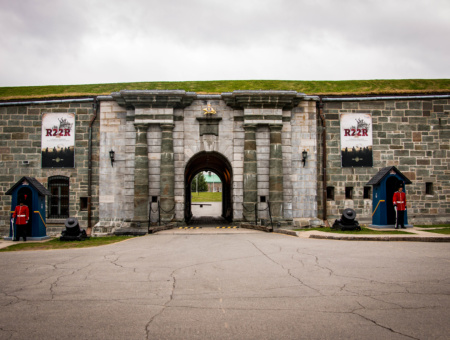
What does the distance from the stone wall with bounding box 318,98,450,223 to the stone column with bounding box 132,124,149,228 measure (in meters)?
7.90

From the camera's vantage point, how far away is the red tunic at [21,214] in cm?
1340

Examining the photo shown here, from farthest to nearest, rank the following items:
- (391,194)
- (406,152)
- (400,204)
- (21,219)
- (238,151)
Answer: (406,152) < (238,151) < (391,194) < (400,204) < (21,219)

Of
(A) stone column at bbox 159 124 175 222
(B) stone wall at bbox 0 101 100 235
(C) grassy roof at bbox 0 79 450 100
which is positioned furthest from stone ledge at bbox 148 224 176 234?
(C) grassy roof at bbox 0 79 450 100

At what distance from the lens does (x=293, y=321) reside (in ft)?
14.3

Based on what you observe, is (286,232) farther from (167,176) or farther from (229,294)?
(229,294)

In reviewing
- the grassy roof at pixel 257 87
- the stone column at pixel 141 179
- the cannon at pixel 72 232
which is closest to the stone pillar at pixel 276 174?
the grassy roof at pixel 257 87

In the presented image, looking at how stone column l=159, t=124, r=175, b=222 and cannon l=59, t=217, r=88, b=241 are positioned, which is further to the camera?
stone column l=159, t=124, r=175, b=222

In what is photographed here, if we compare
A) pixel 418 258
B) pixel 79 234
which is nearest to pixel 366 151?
pixel 418 258

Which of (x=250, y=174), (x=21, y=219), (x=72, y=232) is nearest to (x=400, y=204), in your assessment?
(x=250, y=174)

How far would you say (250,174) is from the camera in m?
16.9

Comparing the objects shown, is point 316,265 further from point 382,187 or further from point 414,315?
point 382,187

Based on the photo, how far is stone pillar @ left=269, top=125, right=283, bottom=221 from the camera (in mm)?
Answer: 16734

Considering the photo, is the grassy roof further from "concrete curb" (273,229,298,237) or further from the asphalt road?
the asphalt road

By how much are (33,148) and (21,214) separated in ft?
16.9
